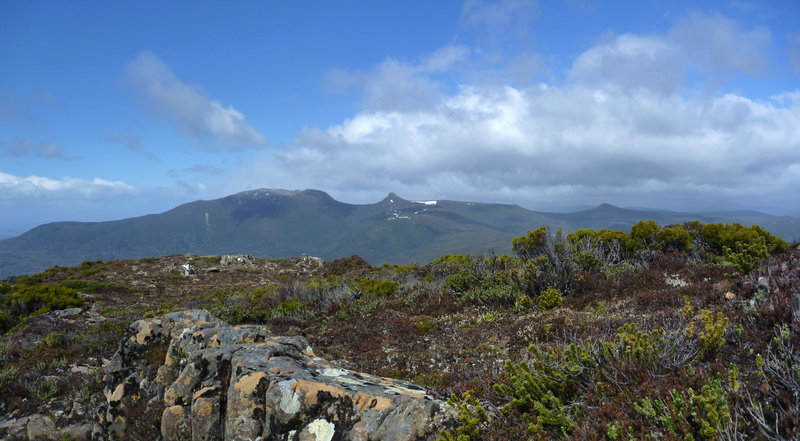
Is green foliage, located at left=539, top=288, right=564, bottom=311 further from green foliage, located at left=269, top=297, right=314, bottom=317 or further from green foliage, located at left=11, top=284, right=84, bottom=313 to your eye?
green foliage, located at left=11, top=284, right=84, bottom=313

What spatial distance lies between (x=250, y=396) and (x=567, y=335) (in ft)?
18.5

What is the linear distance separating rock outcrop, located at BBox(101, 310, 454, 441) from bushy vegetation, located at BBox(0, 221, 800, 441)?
1.52 feet

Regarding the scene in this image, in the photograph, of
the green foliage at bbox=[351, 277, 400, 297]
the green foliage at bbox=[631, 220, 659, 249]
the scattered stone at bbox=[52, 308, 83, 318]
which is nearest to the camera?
the green foliage at bbox=[351, 277, 400, 297]

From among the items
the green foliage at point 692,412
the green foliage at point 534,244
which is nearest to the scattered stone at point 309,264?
the green foliage at point 534,244

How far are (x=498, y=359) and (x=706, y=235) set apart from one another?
1555 cm

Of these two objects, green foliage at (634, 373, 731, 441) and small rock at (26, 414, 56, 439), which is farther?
small rock at (26, 414, 56, 439)

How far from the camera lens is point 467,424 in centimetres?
343

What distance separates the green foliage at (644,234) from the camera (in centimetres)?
1645

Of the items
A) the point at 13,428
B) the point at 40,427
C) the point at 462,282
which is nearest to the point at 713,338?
the point at 462,282

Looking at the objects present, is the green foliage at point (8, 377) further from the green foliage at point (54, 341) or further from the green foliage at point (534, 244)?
the green foliage at point (534, 244)

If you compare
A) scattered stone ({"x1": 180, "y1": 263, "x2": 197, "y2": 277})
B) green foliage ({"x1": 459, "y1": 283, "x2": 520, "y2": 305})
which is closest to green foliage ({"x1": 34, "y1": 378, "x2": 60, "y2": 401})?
green foliage ({"x1": 459, "y1": 283, "x2": 520, "y2": 305})

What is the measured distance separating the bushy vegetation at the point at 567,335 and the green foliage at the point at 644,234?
62 mm

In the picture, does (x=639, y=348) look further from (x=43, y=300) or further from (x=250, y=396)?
(x=43, y=300)

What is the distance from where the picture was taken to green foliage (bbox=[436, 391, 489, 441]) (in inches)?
132
